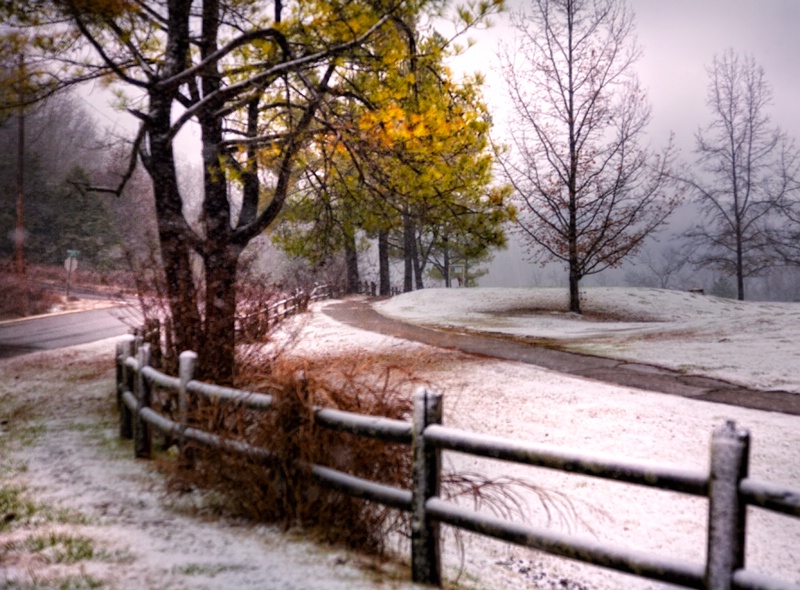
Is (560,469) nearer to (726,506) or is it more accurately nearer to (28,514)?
(726,506)

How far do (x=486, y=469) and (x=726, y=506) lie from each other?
15.0 ft

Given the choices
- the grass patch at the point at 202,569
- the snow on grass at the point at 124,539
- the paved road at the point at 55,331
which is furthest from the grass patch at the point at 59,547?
the paved road at the point at 55,331

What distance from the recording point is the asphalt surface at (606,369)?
30.6ft

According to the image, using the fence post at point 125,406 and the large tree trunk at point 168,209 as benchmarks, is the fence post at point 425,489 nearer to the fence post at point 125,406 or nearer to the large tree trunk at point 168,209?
the fence post at point 125,406

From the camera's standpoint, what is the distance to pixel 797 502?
2477 mm

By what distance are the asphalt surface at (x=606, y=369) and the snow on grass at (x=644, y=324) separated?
576 millimetres

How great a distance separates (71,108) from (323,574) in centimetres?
8348

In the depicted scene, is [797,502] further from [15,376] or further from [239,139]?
[15,376]

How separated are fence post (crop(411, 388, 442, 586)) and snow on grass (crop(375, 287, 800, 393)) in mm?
8564

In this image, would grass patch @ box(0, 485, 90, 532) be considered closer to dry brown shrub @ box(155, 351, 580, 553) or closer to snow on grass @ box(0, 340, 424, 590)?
snow on grass @ box(0, 340, 424, 590)

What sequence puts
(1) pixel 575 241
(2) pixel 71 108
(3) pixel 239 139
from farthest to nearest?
(2) pixel 71 108 < (1) pixel 575 241 < (3) pixel 239 139

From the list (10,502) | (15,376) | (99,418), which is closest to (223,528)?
(10,502)

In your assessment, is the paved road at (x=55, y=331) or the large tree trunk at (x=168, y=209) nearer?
the large tree trunk at (x=168, y=209)

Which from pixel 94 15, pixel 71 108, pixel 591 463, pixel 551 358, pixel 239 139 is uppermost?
pixel 71 108
